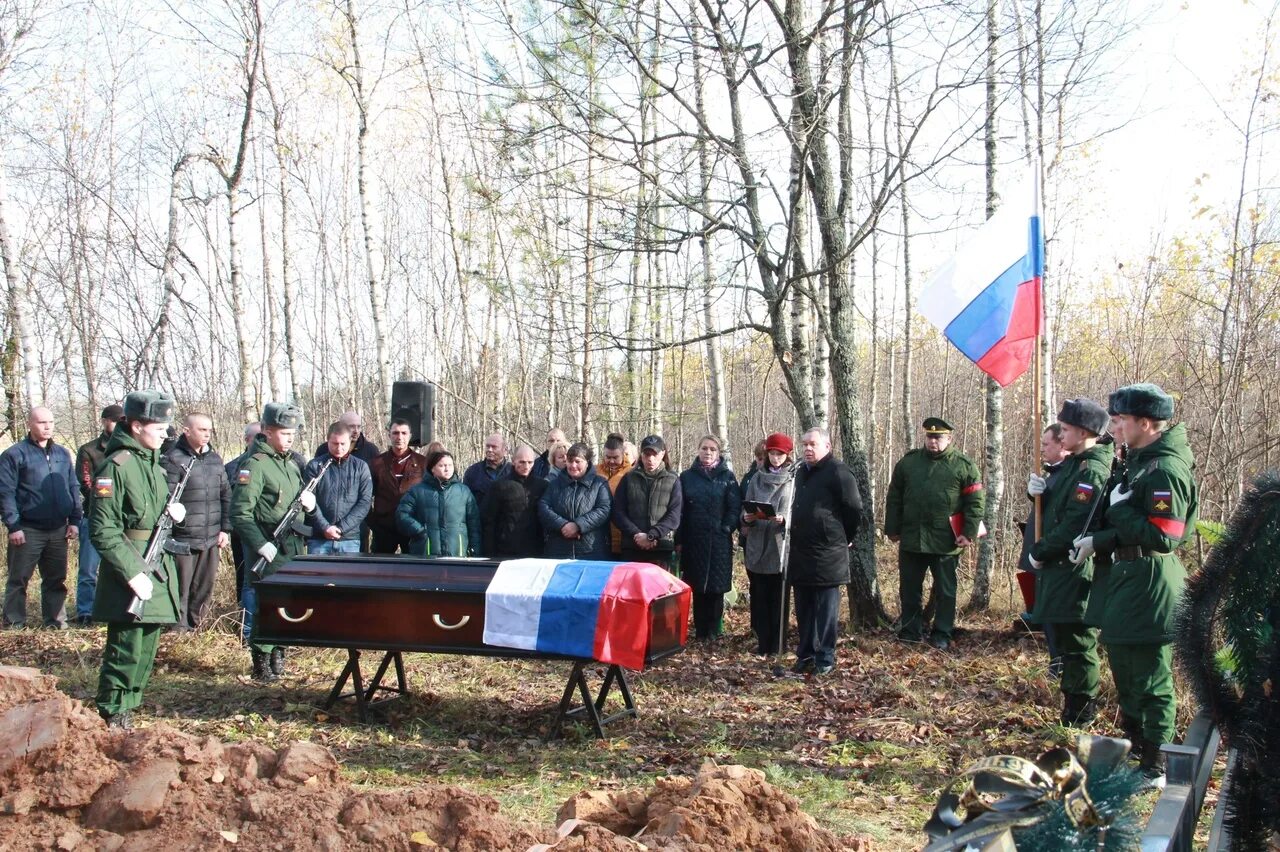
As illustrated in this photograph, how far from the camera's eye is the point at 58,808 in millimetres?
3510

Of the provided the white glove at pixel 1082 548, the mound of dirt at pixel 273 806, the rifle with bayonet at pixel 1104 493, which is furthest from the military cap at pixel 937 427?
the mound of dirt at pixel 273 806

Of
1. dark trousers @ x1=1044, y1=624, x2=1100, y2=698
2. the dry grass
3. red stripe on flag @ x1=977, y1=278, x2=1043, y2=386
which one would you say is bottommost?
the dry grass

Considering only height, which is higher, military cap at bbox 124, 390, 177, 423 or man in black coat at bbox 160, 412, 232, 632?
military cap at bbox 124, 390, 177, 423

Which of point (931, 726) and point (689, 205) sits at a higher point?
point (689, 205)

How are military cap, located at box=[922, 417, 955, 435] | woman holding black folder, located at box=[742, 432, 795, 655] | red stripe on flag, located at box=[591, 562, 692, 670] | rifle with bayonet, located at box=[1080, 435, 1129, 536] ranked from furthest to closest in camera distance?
military cap, located at box=[922, 417, 955, 435] → woman holding black folder, located at box=[742, 432, 795, 655] → red stripe on flag, located at box=[591, 562, 692, 670] → rifle with bayonet, located at box=[1080, 435, 1129, 536]

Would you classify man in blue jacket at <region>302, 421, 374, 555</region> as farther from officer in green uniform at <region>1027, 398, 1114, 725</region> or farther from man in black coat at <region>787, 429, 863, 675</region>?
officer in green uniform at <region>1027, 398, 1114, 725</region>

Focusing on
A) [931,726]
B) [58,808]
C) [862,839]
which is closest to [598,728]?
[931,726]

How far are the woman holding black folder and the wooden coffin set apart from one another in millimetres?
1825

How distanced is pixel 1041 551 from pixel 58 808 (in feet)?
15.9

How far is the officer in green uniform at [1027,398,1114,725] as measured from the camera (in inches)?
219

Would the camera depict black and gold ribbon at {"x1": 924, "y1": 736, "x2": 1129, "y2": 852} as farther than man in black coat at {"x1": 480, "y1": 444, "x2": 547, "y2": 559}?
No

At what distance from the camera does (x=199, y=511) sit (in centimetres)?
822

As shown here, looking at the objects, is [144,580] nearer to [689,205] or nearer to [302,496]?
[302,496]

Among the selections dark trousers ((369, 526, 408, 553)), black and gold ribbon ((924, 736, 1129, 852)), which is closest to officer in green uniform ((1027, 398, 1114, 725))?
black and gold ribbon ((924, 736, 1129, 852))
